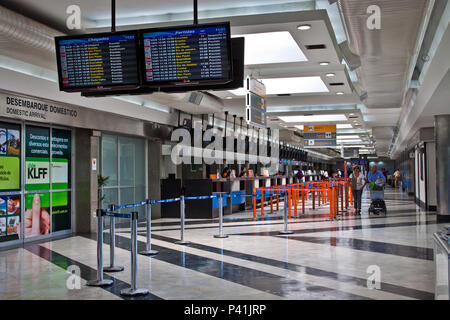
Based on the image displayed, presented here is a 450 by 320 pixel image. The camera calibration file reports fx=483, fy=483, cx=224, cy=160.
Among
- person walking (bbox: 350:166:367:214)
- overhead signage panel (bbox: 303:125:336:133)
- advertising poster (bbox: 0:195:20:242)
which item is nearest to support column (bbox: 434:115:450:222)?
person walking (bbox: 350:166:367:214)

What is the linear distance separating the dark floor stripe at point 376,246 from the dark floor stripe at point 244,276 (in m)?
2.54

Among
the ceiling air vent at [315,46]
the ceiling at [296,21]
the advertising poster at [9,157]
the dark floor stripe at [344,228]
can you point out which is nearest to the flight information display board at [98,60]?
the ceiling at [296,21]

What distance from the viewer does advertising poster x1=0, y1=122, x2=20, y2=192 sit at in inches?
344

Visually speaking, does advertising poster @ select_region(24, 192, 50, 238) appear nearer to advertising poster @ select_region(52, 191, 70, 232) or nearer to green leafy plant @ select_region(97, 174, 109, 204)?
advertising poster @ select_region(52, 191, 70, 232)

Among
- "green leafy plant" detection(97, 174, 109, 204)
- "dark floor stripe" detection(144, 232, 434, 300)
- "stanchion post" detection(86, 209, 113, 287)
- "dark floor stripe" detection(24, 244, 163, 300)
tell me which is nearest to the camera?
"dark floor stripe" detection(144, 232, 434, 300)

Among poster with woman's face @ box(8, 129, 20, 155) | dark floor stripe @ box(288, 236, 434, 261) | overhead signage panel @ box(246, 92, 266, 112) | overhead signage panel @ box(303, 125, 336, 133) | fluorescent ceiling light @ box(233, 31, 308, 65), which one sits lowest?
dark floor stripe @ box(288, 236, 434, 261)

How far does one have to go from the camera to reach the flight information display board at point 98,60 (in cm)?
549

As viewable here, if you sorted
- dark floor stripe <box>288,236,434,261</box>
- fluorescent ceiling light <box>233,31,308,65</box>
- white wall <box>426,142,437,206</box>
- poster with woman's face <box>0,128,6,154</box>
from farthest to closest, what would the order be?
white wall <box>426,142,437,206</box> → poster with woman's face <box>0,128,6,154</box> → fluorescent ceiling light <box>233,31,308,65</box> → dark floor stripe <box>288,236,434,261</box>

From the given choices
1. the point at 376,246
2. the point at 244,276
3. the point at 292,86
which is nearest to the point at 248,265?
the point at 244,276

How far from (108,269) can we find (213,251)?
6.68 feet

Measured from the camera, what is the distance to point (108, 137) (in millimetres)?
12320

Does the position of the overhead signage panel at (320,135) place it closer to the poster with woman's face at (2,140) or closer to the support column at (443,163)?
the support column at (443,163)

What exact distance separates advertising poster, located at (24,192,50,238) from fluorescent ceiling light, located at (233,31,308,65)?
16.3 ft
